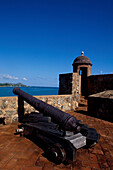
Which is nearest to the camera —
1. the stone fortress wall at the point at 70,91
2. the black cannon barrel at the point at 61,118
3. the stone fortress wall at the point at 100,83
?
the black cannon barrel at the point at 61,118

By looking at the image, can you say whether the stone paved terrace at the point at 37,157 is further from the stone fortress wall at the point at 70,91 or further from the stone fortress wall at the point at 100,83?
the stone fortress wall at the point at 100,83

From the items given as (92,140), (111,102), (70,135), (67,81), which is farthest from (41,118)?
(67,81)

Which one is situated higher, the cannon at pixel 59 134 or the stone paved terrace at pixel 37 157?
the cannon at pixel 59 134

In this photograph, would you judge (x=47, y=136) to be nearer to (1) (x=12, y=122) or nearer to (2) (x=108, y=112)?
(1) (x=12, y=122)

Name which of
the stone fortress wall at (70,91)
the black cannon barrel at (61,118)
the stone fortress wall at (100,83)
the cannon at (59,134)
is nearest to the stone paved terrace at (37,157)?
the cannon at (59,134)

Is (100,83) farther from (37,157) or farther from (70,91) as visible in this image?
(37,157)

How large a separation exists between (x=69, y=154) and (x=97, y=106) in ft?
14.1

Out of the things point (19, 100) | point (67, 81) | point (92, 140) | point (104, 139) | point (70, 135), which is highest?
point (67, 81)

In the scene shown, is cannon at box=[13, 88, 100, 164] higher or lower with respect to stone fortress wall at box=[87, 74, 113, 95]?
lower

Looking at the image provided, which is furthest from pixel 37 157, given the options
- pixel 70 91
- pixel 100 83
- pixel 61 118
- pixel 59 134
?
pixel 100 83

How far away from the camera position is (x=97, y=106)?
20.2 ft

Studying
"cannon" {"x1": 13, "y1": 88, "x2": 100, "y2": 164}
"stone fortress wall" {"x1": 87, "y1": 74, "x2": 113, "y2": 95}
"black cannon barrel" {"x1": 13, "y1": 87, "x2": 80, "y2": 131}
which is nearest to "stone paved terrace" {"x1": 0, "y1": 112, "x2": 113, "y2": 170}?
"cannon" {"x1": 13, "y1": 88, "x2": 100, "y2": 164}

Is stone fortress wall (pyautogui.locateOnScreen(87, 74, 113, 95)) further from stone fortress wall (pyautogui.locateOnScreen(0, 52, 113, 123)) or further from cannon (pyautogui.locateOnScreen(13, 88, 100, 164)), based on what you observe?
cannon (pyautogui.locateOnScreen(13, 88, 100, 164))

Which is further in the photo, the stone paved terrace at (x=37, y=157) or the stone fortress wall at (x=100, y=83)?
the stone fortress wall at (x=100, y=83)
